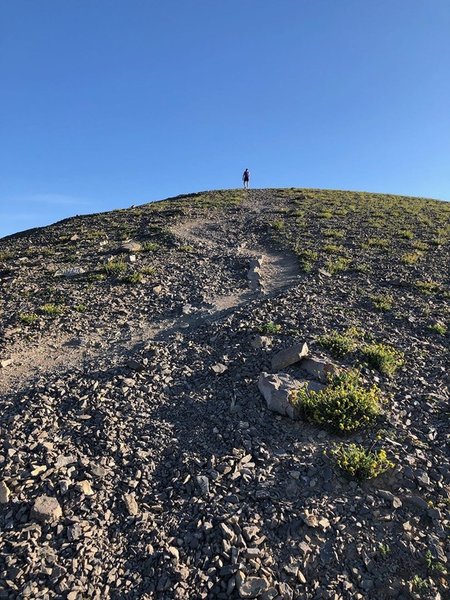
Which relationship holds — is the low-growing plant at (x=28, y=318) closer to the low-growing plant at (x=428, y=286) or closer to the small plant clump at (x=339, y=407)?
the small plant clump at (x=339, y=407)

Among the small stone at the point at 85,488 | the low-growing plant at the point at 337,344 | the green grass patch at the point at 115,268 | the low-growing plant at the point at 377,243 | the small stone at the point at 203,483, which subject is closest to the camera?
the small stone at the point at 85,488

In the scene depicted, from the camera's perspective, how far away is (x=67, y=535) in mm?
6703

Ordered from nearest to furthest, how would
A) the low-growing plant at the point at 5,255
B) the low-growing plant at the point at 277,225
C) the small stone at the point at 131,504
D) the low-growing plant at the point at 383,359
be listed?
the small stone at the point at 131,504 < the low-growing plant at the point at 383,359 < the low-growing plant at the point at 5,255 < the low-growing plant at the point at 277,225

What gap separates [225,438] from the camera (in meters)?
8.84

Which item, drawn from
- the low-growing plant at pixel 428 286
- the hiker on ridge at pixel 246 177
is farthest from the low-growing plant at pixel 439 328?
the hiker on ridge at pixel 246 177

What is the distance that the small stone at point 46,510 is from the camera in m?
6.95

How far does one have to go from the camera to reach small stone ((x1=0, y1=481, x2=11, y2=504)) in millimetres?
7271

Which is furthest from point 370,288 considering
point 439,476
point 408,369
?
point 439,476

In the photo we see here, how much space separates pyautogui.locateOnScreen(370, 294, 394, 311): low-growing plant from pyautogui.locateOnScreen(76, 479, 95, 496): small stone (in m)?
11.5

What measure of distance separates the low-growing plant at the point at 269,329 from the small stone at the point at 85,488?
692 centimetres

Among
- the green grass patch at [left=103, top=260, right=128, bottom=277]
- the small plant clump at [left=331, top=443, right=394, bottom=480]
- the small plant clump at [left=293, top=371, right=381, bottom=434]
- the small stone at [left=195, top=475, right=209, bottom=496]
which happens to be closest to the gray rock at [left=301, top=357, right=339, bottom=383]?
the small plant clump at [left=293, top=371, right=381, bottom=434]

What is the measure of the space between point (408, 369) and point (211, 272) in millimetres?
11195

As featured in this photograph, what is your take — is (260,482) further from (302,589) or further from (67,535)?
(67,535)

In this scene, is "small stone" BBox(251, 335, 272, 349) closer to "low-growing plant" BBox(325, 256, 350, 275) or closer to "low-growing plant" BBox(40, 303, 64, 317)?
"low-growing plant" BBox(40, 303, 64, 317)
